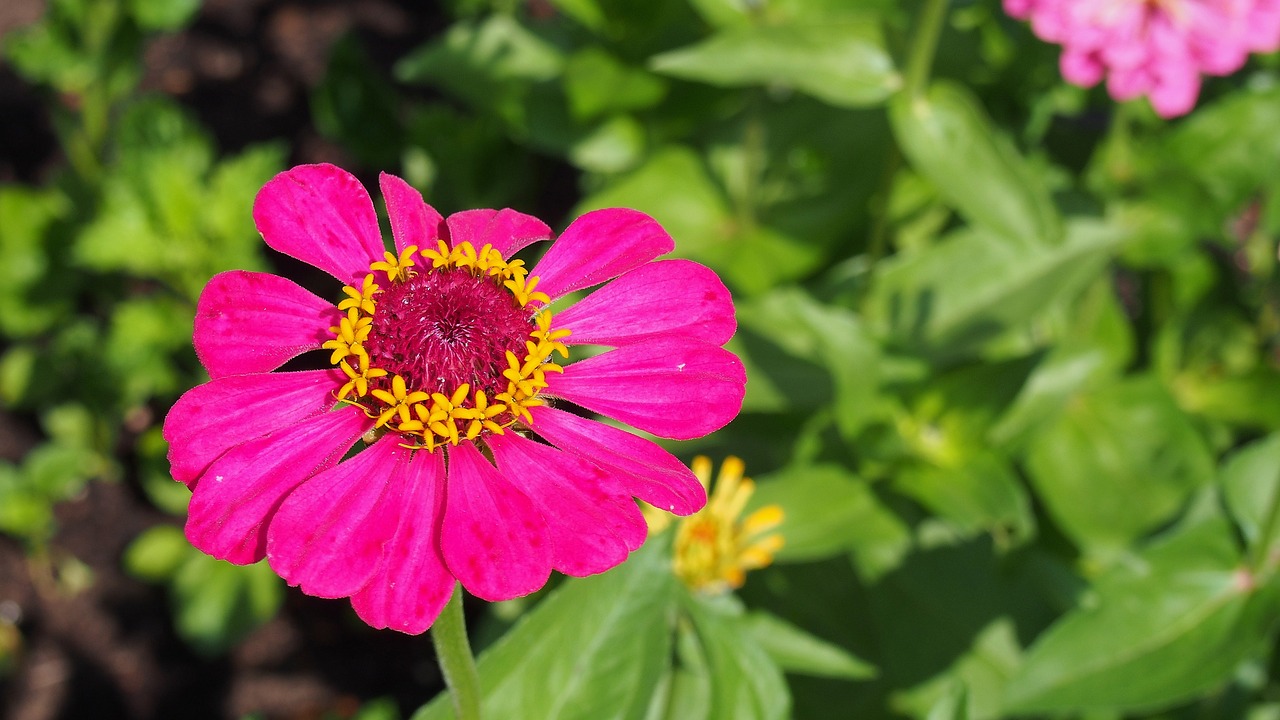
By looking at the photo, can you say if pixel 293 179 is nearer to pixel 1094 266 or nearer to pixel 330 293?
pixel 1094 266

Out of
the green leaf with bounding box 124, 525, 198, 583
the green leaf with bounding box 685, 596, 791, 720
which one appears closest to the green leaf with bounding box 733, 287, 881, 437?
the green leaf with bounding box 685, 596, 791, 720

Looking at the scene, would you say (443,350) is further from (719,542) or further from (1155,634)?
(1155,634)

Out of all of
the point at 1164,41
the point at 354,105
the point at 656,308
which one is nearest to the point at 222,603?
the point at 354,105

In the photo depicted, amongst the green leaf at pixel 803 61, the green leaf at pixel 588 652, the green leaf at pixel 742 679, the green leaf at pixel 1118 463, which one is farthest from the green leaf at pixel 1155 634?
the green leaf at pixel 803 61

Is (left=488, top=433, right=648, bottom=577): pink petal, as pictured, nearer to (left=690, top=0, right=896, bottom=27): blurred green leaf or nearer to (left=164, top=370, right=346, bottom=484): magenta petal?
(left=164, top=370, right=346, bottom=484): magenta petal

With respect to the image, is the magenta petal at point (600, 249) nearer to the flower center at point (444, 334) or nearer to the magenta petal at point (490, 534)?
the flower center at point (444, 334)

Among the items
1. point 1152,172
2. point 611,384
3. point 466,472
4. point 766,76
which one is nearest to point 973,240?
point 1152,172
